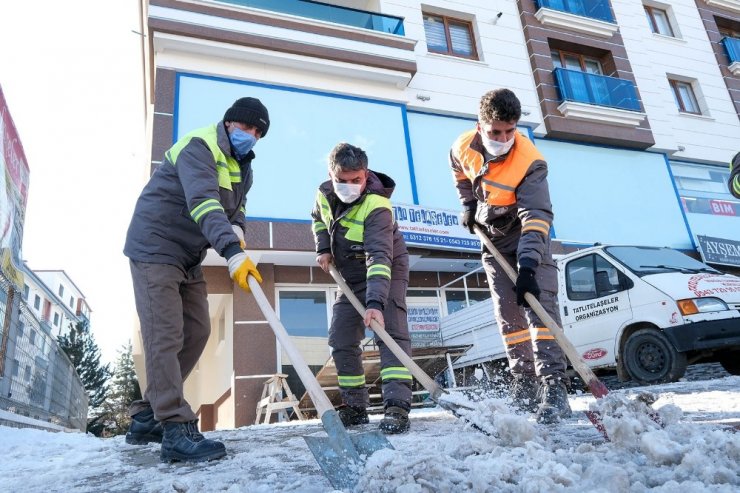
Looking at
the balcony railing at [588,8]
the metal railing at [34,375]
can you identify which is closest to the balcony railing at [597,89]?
the balcony railing at [588,8]

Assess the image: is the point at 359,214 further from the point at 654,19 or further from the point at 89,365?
the point at 89,365

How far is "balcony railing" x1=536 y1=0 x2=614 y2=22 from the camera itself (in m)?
13.5

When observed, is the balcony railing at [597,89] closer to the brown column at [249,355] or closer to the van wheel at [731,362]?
the van wheel at [731,362]

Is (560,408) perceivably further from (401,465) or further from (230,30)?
(230,30)

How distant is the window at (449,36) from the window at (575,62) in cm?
235

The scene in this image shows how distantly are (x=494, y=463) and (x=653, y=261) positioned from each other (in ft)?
16.7

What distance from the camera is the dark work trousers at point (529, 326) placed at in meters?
2.92

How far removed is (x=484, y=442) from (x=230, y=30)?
917cm

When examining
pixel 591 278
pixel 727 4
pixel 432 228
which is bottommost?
pixel 591 278

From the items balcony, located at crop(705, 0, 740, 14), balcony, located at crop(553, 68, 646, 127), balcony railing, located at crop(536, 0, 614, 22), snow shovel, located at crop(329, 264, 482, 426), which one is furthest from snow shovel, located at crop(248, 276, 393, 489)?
balcony, located at crop(705, 0, 740, 14)

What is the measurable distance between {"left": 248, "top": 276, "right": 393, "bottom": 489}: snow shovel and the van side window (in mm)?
4517

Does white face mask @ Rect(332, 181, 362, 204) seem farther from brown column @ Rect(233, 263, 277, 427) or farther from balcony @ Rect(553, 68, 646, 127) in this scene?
balcony @ Rect(553, 68, 646, 127)

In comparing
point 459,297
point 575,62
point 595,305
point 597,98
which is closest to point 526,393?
point 595,305

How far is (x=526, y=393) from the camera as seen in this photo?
3123mm
